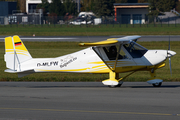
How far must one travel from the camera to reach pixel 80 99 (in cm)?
986

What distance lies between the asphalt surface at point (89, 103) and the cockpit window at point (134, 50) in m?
1.32

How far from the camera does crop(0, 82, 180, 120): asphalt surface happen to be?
305 inches

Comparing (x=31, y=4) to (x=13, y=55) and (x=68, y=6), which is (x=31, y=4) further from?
(x=13, y=55)

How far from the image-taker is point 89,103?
30.3ft

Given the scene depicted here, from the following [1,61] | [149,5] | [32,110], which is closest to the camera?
[32,110]

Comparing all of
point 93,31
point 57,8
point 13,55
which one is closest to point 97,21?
point 93,31

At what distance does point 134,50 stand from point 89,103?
3.72m

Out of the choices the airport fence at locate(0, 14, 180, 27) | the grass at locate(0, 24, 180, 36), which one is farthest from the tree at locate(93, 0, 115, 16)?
the grass at locate(0, 24, 180, 36)

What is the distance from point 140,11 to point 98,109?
3077 inches

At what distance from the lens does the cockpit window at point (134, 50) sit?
11969 millimetres

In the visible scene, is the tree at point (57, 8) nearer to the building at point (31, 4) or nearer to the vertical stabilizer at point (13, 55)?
the building at point (31, 4)

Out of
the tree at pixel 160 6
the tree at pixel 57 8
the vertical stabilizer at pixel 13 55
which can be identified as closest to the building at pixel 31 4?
the tree at pixel 57 8

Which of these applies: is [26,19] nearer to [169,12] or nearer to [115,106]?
[169,12]

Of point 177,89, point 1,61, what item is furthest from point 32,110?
A: point 1,61
